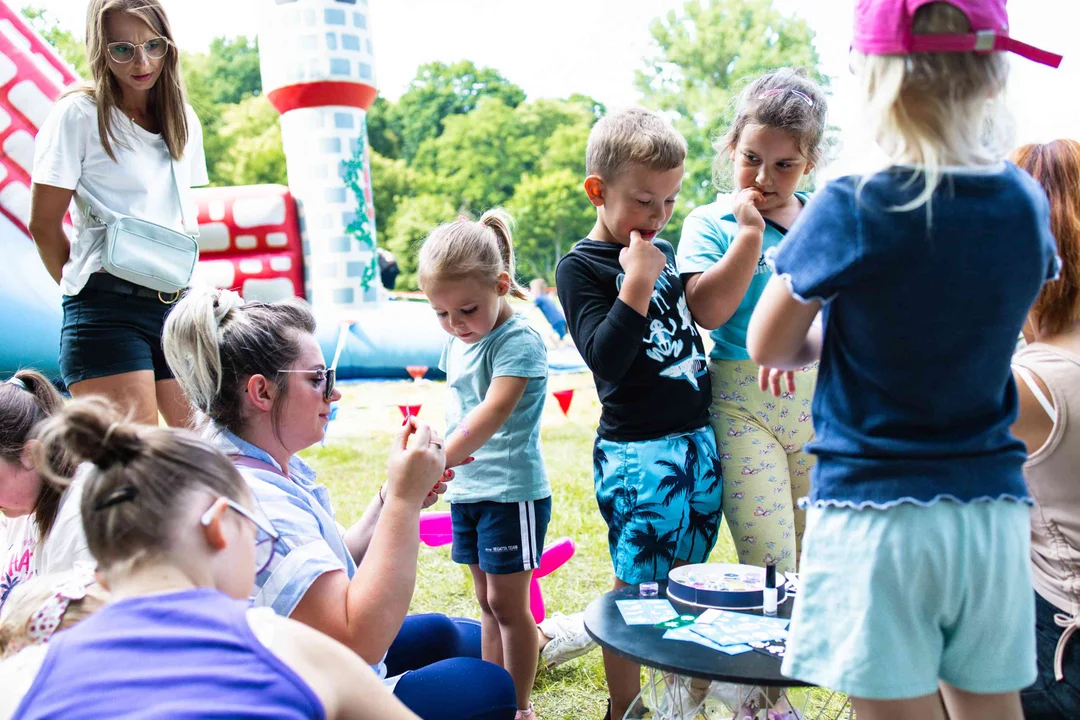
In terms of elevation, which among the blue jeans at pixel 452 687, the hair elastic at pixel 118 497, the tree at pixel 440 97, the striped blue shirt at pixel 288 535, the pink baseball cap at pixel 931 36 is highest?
the tree at pixel 440 97

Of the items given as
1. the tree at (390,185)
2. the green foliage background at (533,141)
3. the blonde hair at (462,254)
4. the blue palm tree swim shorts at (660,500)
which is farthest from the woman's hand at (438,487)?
the tree at (390,185)

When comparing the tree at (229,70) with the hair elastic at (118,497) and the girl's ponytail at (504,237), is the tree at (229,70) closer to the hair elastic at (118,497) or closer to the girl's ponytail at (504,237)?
the girl's ponytail at (504,237)

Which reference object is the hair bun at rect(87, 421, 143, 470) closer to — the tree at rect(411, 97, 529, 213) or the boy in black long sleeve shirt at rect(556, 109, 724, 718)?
the boy in black long sleeve shirt at rect(556, 109, 724, 718)

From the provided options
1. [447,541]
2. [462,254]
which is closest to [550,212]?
[447,541]

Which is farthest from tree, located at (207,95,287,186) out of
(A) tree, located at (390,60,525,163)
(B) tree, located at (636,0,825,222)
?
(B) tree, located at (636,0,825,222)

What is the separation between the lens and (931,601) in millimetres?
1371

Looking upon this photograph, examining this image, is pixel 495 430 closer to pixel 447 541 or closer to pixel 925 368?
pixel 447 541

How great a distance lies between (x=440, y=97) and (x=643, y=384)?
A: 4639 centimetres

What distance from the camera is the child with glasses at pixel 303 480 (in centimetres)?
157

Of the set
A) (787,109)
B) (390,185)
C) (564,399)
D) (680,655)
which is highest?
(390,185)

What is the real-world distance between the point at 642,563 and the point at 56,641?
58.8 inches

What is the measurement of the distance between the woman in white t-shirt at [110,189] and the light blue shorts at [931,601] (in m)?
2.14

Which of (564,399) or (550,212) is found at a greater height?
(550,212)

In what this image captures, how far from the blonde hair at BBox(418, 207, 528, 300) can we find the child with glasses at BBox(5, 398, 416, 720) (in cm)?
127
